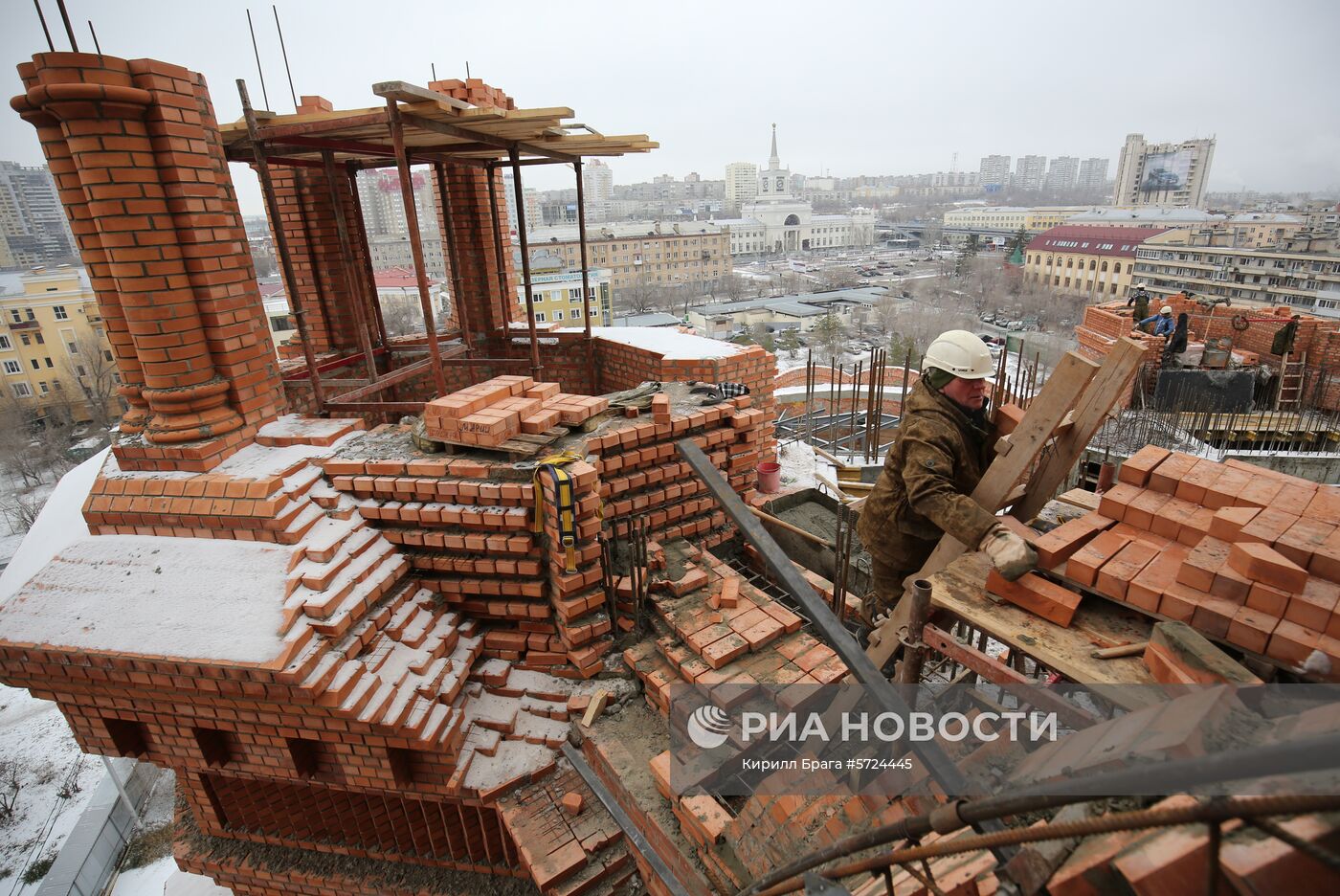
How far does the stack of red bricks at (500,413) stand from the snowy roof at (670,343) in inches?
88.5

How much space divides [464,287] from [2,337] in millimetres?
38015

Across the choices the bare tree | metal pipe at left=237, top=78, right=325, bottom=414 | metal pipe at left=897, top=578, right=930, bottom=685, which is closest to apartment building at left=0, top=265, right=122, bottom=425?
the bare tree

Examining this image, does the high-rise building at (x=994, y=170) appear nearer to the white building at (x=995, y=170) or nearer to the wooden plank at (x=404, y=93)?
the white building at (x=995, y=170)

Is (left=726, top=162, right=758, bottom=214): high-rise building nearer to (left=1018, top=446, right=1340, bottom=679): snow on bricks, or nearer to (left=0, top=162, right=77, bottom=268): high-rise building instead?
(left=0, top=162, right=77, bottom=268): high-rise building

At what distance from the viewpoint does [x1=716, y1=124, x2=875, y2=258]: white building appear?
86.4 meters

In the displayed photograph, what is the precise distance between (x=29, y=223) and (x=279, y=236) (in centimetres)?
6252

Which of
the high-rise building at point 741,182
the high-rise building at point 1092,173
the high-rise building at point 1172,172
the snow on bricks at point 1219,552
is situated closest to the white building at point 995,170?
the high-rise building at point 1092,173

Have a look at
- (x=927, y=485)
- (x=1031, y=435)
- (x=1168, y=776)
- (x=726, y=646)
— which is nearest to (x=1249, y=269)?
(x=1031, y=435)

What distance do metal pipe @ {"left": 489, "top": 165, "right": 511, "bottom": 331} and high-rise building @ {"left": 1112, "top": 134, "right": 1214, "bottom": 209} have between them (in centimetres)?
10742

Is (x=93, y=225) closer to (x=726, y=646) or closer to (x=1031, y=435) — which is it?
(x=726, y=646)

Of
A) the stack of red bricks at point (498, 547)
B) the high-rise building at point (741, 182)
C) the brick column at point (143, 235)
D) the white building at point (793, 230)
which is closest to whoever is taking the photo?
the brick column at point (143, 235)

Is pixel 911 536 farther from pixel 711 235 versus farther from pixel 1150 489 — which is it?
pixel 711 235

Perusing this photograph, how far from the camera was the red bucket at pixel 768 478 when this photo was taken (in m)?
8.84

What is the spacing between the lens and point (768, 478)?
29.1ft
